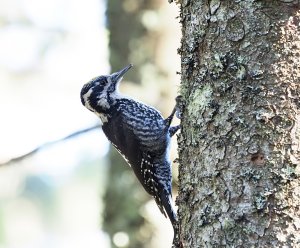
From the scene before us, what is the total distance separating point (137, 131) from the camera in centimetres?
476

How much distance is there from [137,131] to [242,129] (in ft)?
7.06

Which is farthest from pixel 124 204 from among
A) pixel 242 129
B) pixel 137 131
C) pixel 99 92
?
pixel 242 129

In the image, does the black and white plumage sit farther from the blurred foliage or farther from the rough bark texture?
the rough bark texture

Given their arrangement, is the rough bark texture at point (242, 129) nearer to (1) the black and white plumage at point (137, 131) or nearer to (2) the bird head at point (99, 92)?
(1) the black and white plumage at point (137, 131)

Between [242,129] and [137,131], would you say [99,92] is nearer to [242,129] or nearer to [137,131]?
[137,131]

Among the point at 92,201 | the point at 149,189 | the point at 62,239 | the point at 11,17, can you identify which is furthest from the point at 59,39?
the point at 149,189

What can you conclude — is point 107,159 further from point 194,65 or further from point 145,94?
point 194,65

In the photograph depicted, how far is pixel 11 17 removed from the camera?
31.5 ft

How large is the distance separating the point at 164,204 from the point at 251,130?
182 cm

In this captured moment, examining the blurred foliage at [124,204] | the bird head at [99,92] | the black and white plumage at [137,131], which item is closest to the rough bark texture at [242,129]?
the black and white plumage at [137,131]

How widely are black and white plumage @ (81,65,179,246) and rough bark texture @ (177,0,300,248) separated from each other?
1.60 m

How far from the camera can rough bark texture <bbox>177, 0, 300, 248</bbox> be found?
2533 millimetres

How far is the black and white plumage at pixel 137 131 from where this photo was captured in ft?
14.8

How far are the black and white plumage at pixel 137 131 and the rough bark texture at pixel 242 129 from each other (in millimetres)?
1598
